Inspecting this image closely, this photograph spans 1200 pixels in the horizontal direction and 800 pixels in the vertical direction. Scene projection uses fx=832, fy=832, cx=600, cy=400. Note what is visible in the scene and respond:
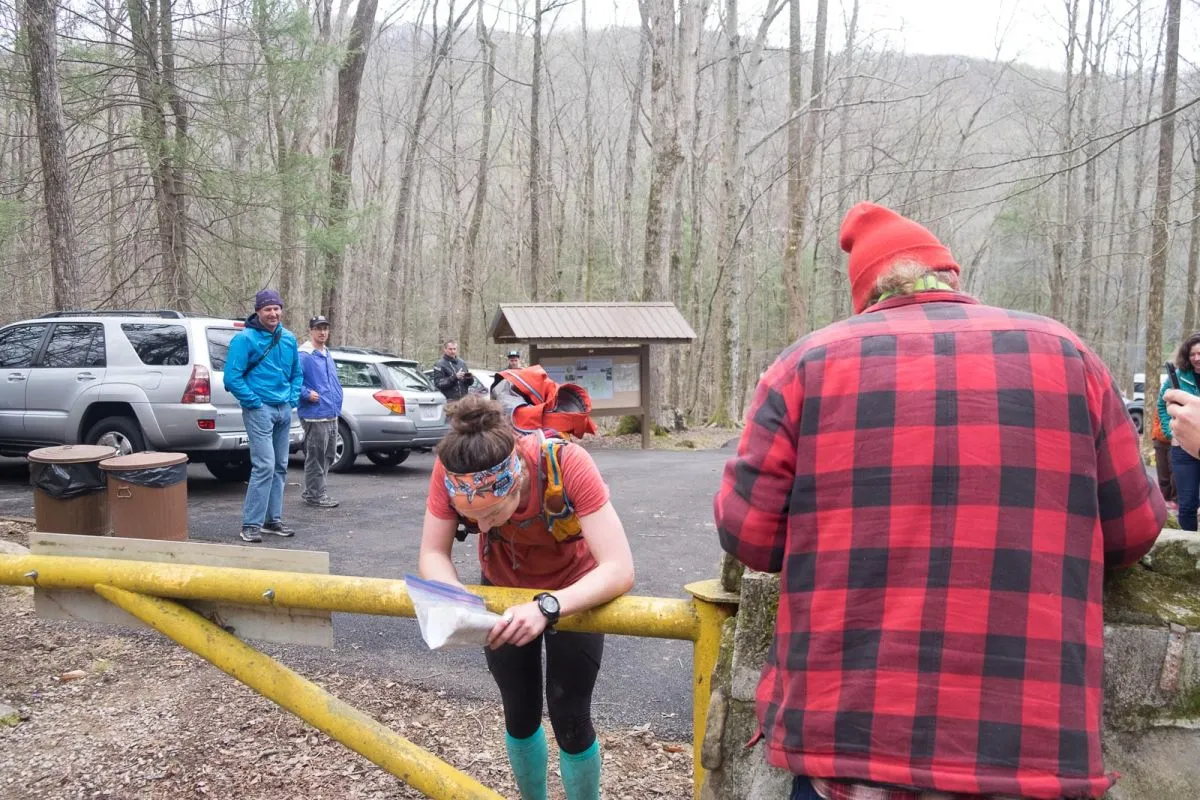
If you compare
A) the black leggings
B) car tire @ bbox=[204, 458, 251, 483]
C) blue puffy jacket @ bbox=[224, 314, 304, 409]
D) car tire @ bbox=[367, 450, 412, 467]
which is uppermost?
blue puffy jacket @ bbox=[224, 314, 304, 409]

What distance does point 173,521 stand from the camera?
6332mm

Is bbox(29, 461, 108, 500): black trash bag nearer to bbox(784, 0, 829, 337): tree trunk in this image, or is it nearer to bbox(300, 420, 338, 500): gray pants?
bbox(300, 420, 338, 500): gray pants

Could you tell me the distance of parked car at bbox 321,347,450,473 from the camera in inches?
414

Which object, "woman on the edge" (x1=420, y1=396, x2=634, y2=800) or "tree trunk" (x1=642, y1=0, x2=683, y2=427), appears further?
"tree trunk" (x1=642, y1=0, x2=683, y2=427)

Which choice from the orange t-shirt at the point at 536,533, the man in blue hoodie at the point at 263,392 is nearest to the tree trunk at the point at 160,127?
the man in blue hoodie at the point at 263,392

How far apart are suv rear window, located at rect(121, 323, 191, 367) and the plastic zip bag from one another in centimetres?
732

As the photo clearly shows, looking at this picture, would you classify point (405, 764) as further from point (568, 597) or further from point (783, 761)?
point (783, 761)

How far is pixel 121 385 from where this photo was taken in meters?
8.23

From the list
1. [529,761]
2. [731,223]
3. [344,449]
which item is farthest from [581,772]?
[731,223]

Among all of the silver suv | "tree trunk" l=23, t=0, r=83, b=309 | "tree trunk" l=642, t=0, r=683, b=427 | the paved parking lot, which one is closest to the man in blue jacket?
the paved parking lot

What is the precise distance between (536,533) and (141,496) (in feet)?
16.1

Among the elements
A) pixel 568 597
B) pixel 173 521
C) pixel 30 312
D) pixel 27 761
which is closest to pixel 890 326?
pixel 568 597

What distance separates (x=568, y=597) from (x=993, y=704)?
0.98 meters

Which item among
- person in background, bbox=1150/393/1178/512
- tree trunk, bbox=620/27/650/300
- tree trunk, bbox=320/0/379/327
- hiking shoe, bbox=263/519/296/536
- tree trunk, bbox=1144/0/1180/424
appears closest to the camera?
hiking shoe, bbox=263/519/296/536
